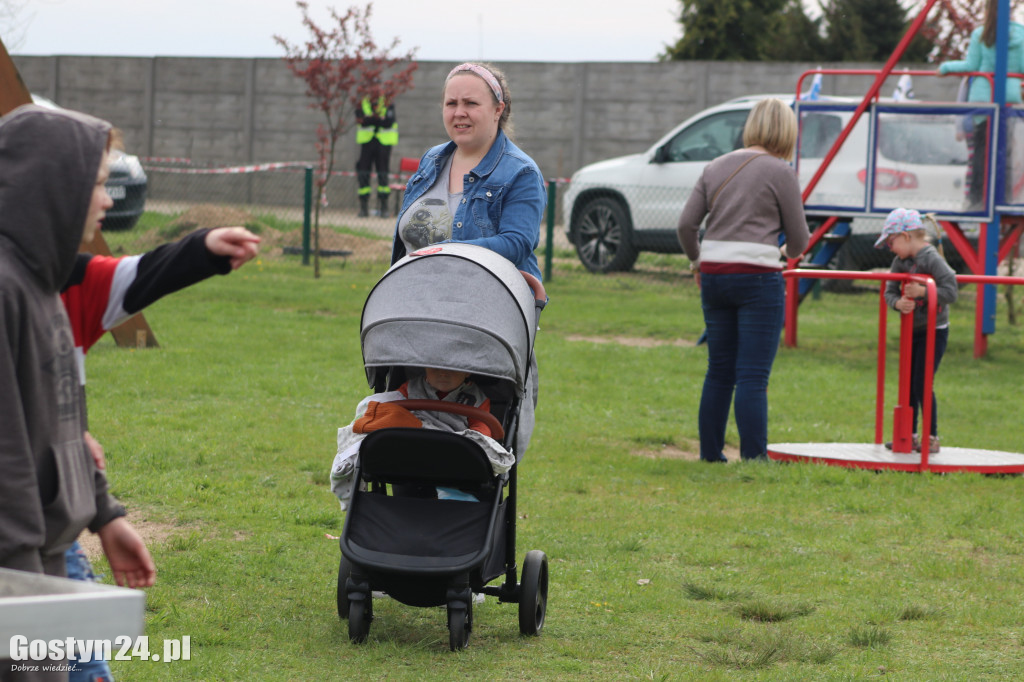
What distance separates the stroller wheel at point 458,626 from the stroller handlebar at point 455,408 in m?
0.59

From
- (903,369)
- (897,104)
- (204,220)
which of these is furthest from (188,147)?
(903,369)

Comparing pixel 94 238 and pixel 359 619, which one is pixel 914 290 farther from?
pixel 94 238

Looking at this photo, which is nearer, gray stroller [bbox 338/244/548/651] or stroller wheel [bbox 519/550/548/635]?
gray stroller [bbox 338/244/548/651]

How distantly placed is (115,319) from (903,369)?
18.4 ft

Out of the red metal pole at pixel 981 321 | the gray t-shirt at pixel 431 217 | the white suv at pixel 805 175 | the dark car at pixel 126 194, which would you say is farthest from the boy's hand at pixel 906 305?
the dark car at pixel 126 194

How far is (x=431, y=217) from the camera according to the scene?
4.62 m

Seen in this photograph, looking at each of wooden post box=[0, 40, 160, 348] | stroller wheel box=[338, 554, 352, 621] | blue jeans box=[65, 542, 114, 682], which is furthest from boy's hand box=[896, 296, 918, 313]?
blue jeans box=[65, 542, 114, 682]

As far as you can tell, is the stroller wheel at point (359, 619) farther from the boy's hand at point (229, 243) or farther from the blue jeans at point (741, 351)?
the blue jeans at point (741, 351)

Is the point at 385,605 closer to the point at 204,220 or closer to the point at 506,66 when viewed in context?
the point at 204,220

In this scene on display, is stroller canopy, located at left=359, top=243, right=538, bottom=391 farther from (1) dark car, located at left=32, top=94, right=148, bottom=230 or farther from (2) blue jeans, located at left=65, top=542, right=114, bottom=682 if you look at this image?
(1) dark car, located at left=32, top=94, right=148, bottom=230

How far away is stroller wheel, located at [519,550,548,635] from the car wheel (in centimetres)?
1250

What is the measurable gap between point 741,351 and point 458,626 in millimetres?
3263

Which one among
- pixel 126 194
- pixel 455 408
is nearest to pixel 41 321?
pixel 455 408

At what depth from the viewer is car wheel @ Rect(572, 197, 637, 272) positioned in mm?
16688
